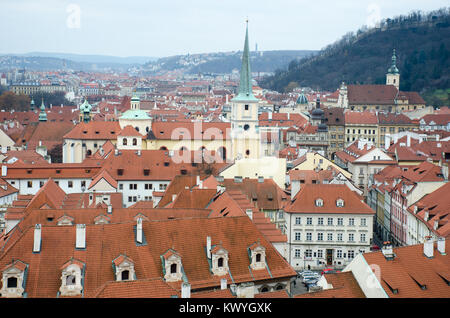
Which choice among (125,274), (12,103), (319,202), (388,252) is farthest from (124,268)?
(12,103)

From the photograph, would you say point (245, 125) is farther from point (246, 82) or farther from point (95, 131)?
point (95, 131)

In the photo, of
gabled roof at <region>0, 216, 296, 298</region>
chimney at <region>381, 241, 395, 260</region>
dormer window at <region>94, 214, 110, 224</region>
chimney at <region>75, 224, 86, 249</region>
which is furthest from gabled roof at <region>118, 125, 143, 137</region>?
chimney at <region>381, 241, 395, 260</region>

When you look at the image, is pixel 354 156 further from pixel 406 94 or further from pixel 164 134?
pixel 406 94

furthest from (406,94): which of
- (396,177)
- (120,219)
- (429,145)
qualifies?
(120,219)
